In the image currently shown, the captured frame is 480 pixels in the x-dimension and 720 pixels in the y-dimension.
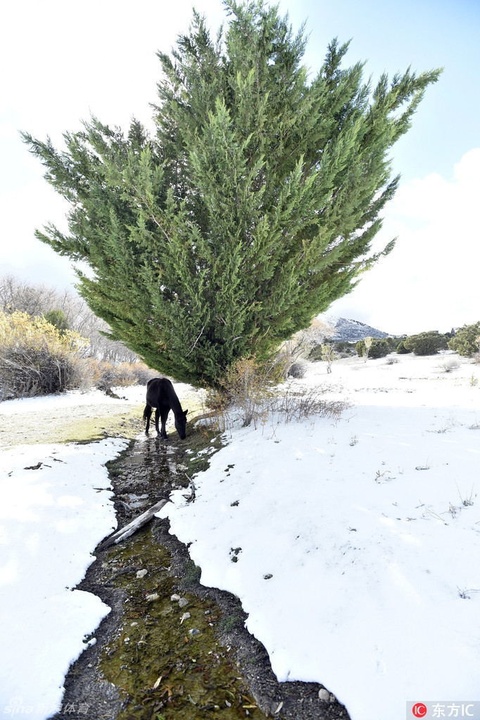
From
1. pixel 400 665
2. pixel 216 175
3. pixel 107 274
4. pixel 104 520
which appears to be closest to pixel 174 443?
pixel 104 520

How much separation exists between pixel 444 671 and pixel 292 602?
1103 millimetres

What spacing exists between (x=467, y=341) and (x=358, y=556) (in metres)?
27.7

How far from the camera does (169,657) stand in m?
2.49

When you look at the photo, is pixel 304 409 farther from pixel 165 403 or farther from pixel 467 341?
pixel 467 341

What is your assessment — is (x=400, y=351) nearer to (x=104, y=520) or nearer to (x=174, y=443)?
(x=174, y=443)

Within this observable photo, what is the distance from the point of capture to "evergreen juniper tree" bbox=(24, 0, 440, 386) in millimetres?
7680

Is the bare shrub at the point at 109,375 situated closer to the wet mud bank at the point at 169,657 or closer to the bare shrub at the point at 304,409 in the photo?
the bare shrub at the point at 304,409

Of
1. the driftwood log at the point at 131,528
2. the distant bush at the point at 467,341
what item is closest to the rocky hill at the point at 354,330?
the distant bush at the point at 467,341

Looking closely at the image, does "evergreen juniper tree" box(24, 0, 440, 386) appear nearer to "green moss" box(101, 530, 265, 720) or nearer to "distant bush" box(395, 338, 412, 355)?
"green moss" box(101, 530, 265, 720)

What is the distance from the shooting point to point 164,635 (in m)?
2.71

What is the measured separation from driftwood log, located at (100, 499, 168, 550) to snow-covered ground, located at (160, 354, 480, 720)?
0.20 metres

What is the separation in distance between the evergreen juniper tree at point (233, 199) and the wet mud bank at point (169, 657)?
567 centimetres

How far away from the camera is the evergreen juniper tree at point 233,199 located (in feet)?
25.2

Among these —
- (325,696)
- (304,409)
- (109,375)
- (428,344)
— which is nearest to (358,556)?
(325,696)
